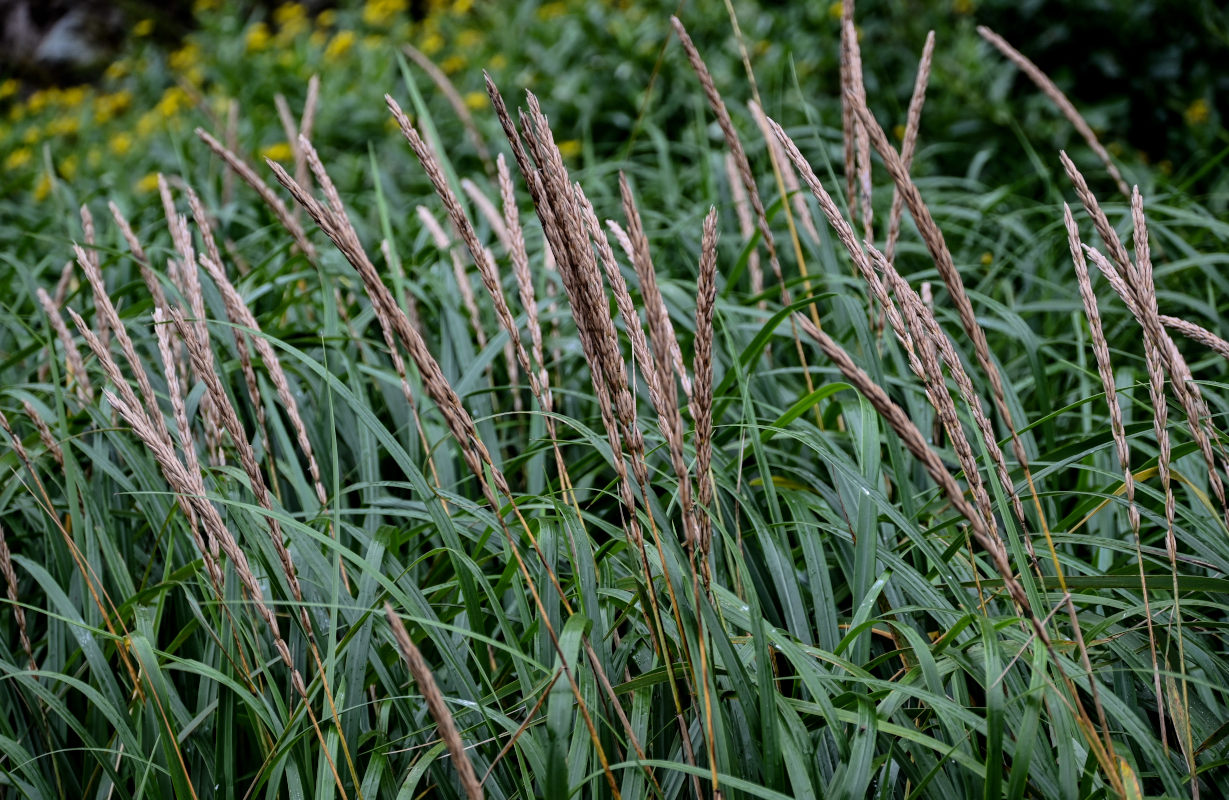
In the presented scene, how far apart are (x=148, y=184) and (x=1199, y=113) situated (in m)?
4.50

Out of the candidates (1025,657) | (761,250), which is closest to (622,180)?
(1025,657)

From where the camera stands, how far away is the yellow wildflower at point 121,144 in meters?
5.28

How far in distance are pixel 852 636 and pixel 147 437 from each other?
2.89ft

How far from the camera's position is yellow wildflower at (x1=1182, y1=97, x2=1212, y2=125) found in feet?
12.1

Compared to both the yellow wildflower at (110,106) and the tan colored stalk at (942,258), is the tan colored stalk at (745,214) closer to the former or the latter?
the tan colored stalk at (942,258)

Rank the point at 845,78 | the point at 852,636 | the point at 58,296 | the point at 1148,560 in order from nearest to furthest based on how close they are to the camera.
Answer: the point at 852,636 → the point at 1148,560 → the point at 845,78 → the point at 58,296

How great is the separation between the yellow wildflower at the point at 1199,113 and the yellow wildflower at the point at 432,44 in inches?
158

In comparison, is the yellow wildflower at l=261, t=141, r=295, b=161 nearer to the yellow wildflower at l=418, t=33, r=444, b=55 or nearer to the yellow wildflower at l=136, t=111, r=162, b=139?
the yellow wildflower at l=418, t=33, r=444, b=55

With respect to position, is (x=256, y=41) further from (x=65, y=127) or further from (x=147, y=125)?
(x=65, y=127)

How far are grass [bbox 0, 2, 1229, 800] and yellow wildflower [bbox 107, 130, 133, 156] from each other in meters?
3.40

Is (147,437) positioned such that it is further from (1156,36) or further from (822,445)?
(1156,36)

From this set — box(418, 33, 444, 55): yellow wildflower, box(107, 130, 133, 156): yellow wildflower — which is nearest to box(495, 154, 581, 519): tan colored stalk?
box(418, 33, 444, 55): yellow wildflower

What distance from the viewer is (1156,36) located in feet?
12.7

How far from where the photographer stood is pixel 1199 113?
3695 millimetres
